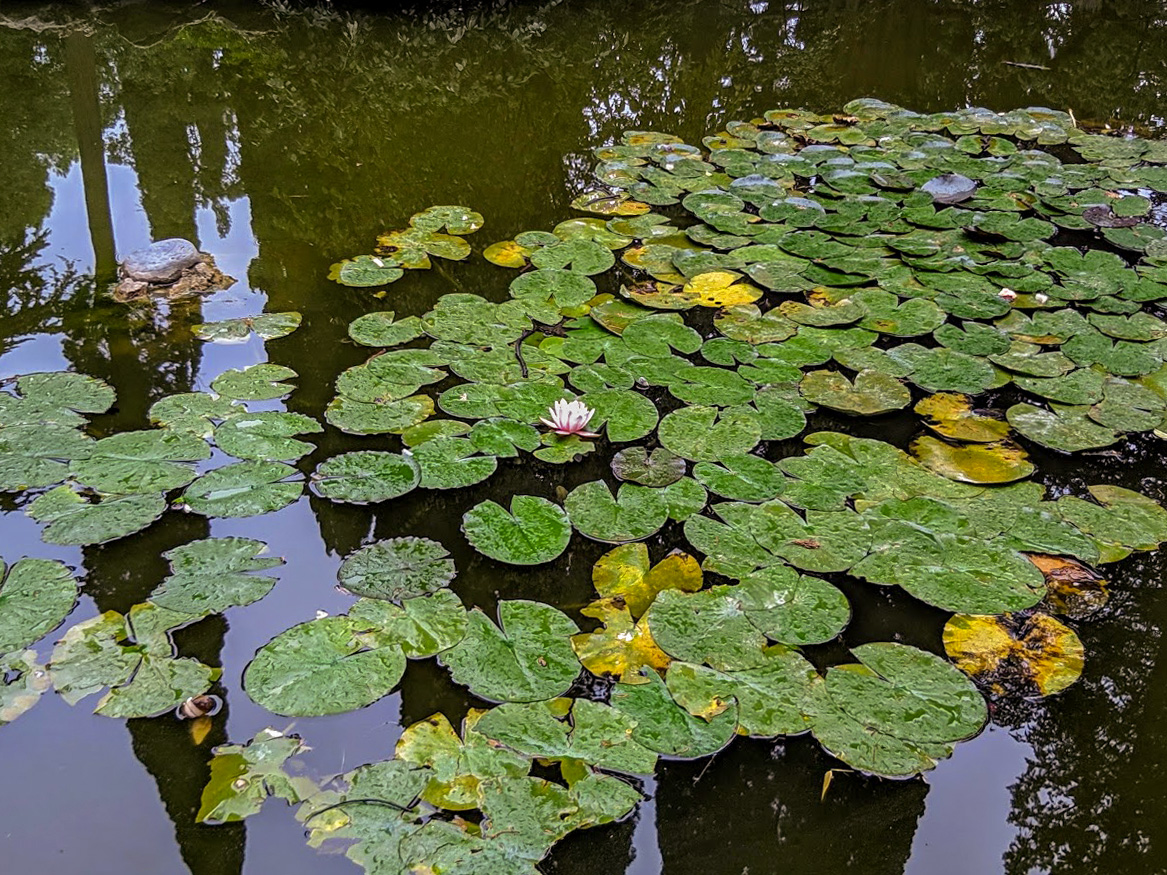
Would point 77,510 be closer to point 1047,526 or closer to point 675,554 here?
point 675,554

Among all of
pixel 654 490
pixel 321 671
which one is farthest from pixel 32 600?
pixel 654 490

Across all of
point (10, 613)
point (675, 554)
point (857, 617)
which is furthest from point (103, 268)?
point (857, 617)

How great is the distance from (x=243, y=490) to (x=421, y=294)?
3.80ft

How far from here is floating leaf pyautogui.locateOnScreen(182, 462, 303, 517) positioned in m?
2.16

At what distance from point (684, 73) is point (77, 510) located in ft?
15.3

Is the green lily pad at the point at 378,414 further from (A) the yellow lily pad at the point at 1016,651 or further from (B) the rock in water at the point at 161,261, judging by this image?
(A) the yellow lily pad at the point at 1016,651

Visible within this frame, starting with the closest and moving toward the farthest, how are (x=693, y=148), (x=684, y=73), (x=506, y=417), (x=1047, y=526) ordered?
(x=1047, y=526) < (x=506, y=417) < (x=693, y=148) < (x=684, y=73)

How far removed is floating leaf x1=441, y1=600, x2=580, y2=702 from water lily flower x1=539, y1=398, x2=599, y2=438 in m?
0.61

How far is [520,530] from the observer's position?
2.12m

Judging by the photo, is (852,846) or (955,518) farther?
(955,518)

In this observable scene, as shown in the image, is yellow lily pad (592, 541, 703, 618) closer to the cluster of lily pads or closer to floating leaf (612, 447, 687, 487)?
the cluster of lily pads

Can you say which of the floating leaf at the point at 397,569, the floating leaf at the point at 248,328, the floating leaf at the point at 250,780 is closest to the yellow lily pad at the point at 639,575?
the floating leaf at the point at 397,569

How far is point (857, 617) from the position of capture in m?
1.97

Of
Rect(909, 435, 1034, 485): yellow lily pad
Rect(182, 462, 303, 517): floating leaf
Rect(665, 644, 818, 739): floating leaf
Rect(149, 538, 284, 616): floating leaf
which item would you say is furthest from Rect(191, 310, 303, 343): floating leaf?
Rect(909, 435, 1034, 485): yellow lily pad
